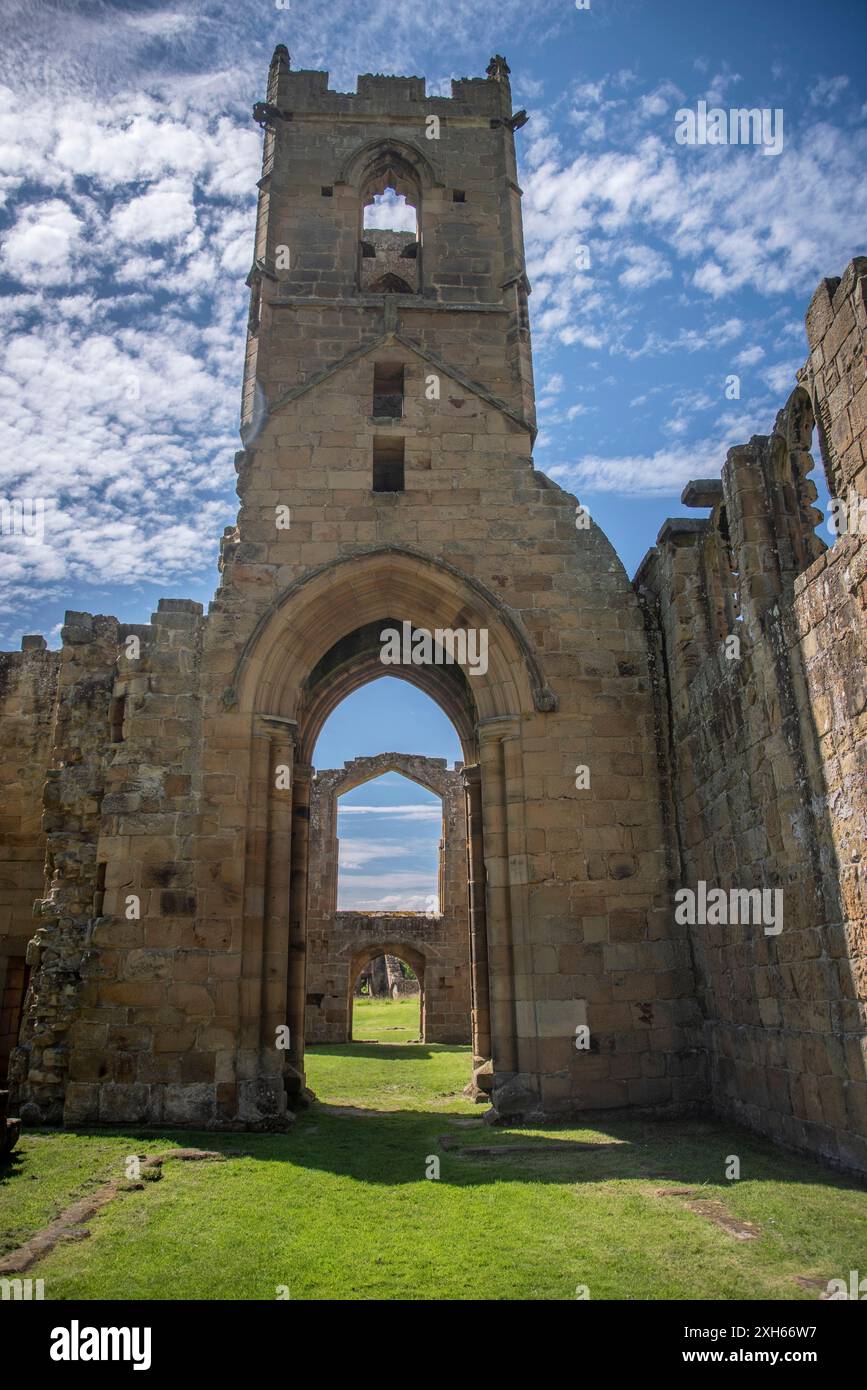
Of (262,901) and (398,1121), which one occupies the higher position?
(262,901)

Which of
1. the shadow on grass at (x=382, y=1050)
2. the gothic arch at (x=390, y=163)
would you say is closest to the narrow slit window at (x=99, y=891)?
the shadow on grass at (x=382, y=1050)

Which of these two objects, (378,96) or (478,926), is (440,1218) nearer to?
(478,926)

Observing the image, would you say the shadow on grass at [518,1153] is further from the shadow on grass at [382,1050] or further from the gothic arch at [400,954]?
the gothic arch at [400,954]

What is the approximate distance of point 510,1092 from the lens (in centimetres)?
838

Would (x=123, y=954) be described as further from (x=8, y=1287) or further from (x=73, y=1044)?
(x=8, y=1287)

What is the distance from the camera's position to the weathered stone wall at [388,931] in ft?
69.3

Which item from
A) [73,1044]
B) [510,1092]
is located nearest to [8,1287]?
[73,1044]

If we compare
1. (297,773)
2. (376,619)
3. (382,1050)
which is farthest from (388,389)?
(382,1050)

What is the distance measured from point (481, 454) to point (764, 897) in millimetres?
5969

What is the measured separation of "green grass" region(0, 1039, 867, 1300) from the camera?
13.2 feet

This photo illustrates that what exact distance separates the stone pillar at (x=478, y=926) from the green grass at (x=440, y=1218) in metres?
3.62

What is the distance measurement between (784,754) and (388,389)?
715 centimetres

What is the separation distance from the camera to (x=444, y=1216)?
521 cm

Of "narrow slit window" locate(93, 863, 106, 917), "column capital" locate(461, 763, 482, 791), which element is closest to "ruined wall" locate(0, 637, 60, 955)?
"narrow slit window" locate(93, 863, 106, 917)
